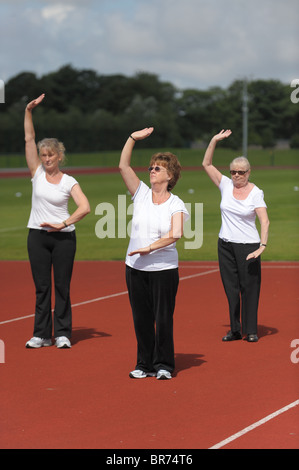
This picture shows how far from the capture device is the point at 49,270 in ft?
29.4

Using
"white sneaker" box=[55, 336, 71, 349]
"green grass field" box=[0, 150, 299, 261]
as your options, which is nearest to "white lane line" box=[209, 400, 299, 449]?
"white sneaker" box=[55, 336, 71, 349]

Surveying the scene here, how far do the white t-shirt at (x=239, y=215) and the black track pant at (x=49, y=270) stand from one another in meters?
1.75

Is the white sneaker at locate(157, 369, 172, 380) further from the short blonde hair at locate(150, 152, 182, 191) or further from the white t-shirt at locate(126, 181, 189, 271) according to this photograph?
the short blonde hair at locate(150, 152, 182, 191)

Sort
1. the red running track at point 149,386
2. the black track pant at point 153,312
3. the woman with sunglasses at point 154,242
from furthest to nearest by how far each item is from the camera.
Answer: the black track pant at point 153,312 → the woman with sunglasses at point 154,242 → the red running track at point 149,386

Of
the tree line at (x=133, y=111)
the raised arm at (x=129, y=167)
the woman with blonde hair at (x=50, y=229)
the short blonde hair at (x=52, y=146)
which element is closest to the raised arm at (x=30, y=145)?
the woman with blonde hair at (x=50, y=229)

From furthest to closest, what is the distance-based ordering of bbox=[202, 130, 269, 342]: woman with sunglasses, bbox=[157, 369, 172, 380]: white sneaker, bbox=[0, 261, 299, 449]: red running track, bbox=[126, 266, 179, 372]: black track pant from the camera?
bbox=[202, 130, 269, 342]: woman with sunglasses, bbox=[157, 369, 172, 380]: white sneaker, bbox=[126, 266, 179, 372]: black track pant, bbox=[0, 261, 299, 449]: red running track

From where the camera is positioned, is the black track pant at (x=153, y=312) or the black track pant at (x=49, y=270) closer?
the black track pant at (x=153, y=312)

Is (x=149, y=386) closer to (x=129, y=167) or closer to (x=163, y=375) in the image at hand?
(x=163, y=375)

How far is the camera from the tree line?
3125 inches

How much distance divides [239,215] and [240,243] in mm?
317

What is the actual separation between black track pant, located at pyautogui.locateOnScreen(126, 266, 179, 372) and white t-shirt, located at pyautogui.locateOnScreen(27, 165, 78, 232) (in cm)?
158

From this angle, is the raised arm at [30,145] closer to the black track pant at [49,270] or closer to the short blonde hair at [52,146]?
the short blonde hair at [52,146]

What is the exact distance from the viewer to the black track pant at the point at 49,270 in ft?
29.1

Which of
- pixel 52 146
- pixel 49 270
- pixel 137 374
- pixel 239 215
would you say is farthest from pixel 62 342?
pixel 239 215
